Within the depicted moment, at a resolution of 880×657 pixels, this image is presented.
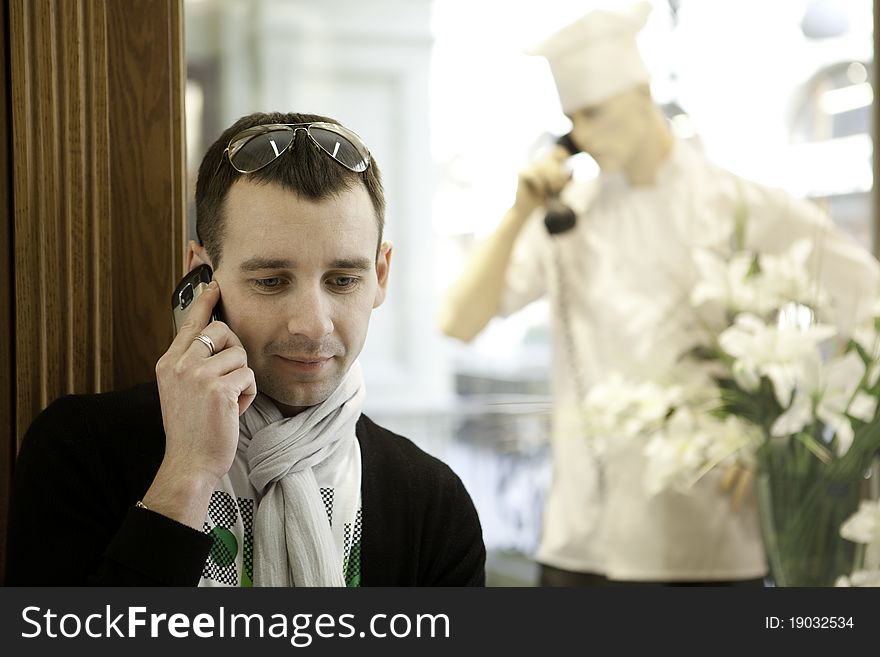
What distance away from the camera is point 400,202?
1319 mm

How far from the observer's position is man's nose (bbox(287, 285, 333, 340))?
0.66 m

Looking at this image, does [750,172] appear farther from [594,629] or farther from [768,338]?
[594,629]

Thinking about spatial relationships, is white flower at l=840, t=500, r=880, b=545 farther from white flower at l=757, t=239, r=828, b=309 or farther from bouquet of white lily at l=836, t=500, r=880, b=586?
white flower at l=757, t=239, r=828, b=309

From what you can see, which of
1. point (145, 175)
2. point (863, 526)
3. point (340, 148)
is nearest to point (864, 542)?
point (863, 526)

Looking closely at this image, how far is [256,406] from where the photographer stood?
0.69 meters

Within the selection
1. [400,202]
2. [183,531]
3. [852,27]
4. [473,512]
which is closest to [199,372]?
[183,531]

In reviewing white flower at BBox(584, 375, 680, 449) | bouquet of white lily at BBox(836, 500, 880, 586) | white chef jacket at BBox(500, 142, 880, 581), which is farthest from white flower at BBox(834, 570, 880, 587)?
white flower at BBox(584, 375, 680, 449)

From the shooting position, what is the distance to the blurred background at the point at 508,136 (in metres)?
1.24

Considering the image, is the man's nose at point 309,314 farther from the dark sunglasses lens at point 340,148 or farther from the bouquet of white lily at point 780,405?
the bouquet of white lily at point 780,405

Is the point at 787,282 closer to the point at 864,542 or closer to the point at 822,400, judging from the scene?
the point at 822,400

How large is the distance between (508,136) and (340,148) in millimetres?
672

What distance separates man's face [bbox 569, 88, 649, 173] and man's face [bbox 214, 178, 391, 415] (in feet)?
2.07

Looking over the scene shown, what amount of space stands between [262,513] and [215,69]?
3.11 feet

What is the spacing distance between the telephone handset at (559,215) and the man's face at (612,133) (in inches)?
0.8
